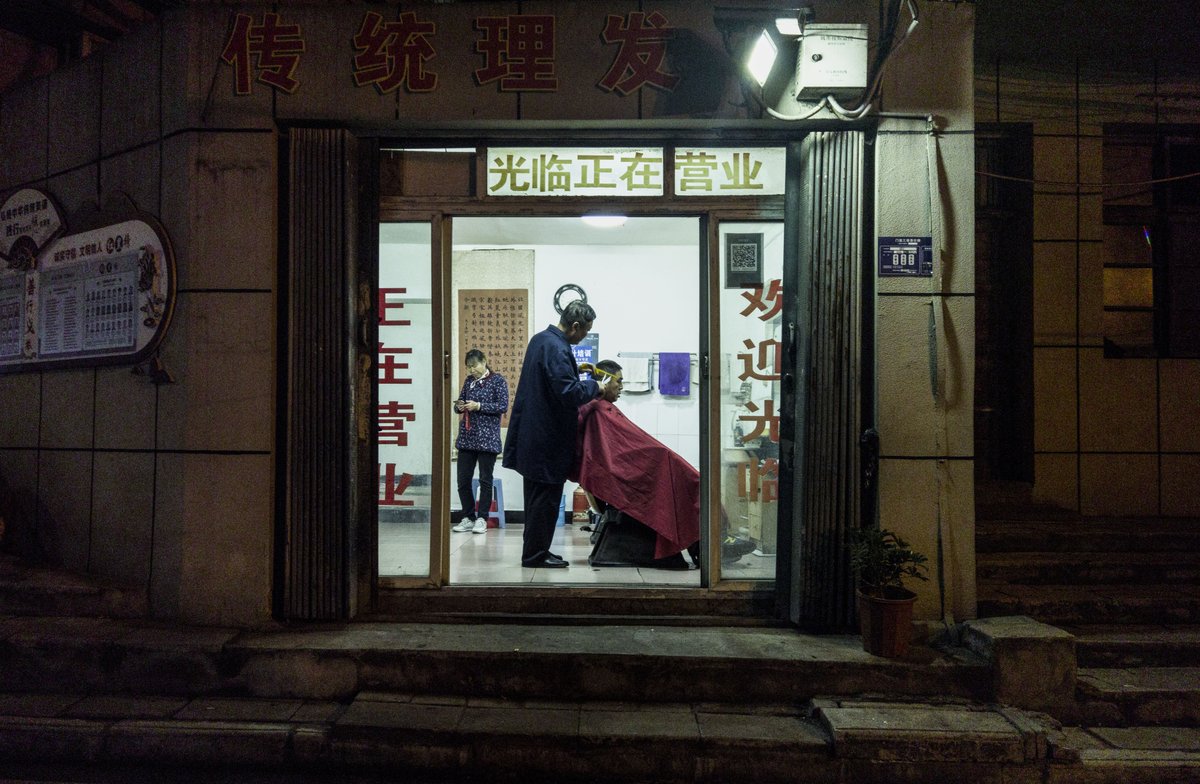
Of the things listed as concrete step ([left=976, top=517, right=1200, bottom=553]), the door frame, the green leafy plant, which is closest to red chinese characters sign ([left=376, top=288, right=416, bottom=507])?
the door frame

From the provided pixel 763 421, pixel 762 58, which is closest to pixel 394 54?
pixel 762 58

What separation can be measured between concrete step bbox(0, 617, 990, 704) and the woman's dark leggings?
3.20 m

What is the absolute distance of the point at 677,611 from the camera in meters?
4.76

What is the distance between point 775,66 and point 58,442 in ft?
19.7

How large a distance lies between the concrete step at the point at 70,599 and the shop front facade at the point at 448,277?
0.13 metres

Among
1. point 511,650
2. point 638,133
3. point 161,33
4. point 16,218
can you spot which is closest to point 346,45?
point 161,33

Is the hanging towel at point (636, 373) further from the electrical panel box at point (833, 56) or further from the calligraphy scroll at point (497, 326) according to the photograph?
the electrical panel box at point (833, 56)

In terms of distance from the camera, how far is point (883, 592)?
4094 mm

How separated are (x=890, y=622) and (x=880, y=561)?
14.1 inches

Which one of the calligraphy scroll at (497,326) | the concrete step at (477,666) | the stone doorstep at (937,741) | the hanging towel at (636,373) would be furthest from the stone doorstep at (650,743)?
the hanging towel at (636,373)

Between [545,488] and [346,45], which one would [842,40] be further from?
[545,488]

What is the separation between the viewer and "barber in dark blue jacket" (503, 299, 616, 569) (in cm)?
570

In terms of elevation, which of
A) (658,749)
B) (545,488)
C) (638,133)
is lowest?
(658,749)

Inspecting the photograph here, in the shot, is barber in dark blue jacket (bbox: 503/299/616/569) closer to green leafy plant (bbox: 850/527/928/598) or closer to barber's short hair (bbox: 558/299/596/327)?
barber's short hair (bbox: 558/299/596/327)
